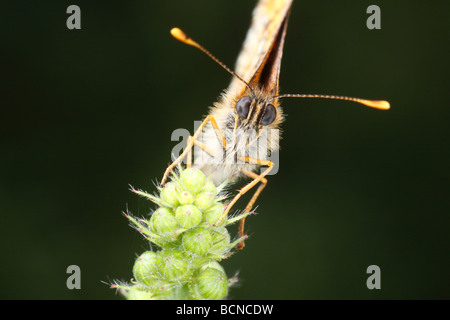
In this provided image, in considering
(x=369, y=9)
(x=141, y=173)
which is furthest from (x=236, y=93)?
(x=369, y=9)

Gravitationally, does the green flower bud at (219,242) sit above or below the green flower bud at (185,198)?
below

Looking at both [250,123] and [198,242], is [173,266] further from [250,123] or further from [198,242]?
[250,123]

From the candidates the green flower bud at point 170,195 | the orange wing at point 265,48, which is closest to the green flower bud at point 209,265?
the green flower bud at point 170,195

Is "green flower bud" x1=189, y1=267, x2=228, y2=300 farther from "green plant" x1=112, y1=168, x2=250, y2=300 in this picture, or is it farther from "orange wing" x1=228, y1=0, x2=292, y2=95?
"orange wing" x1=228, y1=0, x2=292, y2=95

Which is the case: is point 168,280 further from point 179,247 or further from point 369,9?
point 369,9

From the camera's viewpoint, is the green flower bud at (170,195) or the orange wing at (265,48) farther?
the orange wing at (265,48)

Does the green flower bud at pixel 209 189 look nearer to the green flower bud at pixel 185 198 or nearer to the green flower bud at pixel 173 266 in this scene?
the green flower bud at pixel 185 198

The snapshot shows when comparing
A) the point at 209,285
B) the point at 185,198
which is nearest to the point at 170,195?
the point at 185,198
